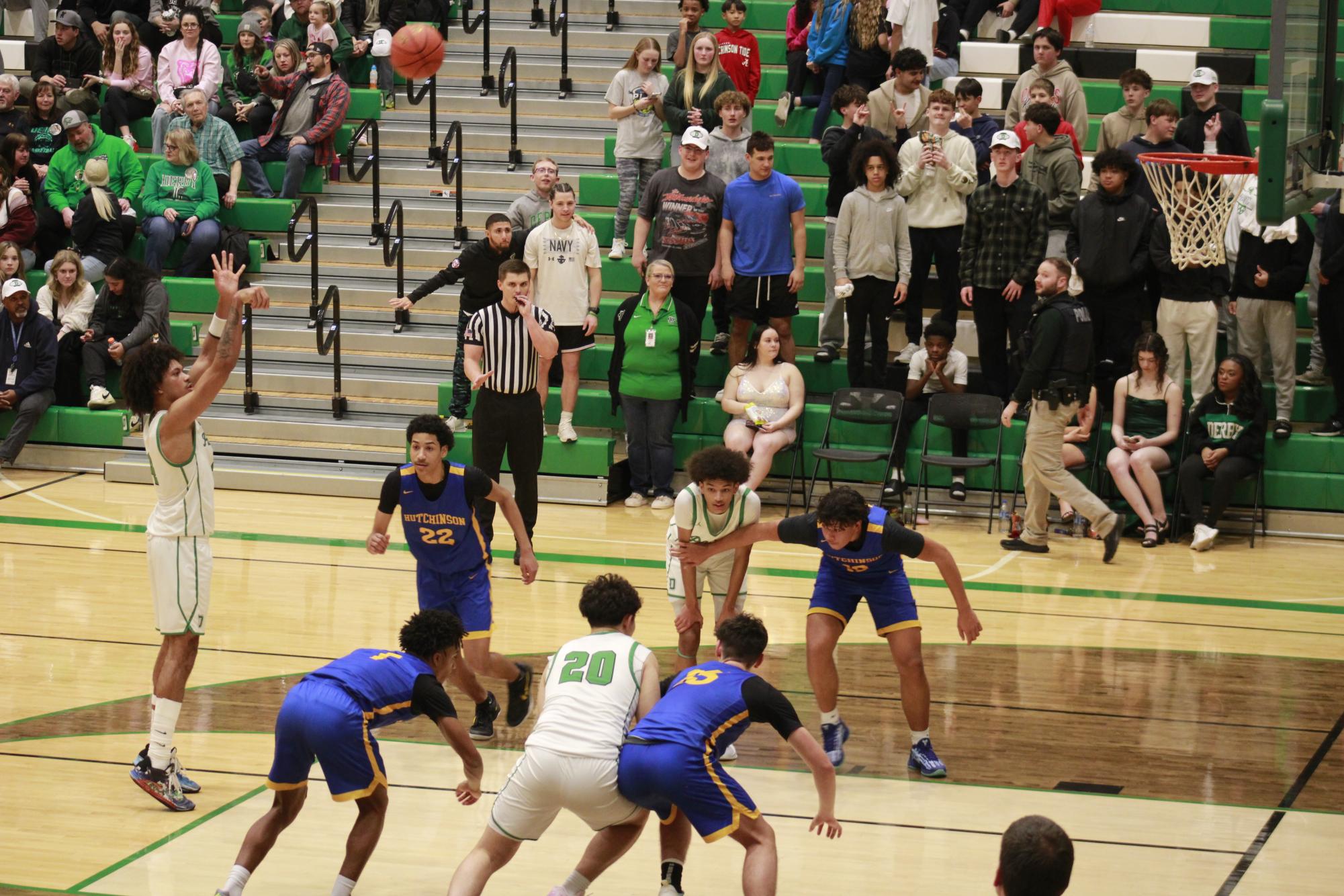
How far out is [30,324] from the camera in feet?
40.8

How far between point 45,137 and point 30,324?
8.49ft

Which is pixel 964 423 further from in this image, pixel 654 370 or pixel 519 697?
pixel 519 697

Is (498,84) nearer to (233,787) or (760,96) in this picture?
(760,96)

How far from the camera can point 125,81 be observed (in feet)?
48.2

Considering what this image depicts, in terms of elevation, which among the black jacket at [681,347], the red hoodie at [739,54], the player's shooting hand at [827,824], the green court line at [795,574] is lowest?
the green court line at [795,574]

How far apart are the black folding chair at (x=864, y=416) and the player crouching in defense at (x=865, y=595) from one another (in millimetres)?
4547

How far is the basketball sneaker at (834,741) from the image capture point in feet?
23.0

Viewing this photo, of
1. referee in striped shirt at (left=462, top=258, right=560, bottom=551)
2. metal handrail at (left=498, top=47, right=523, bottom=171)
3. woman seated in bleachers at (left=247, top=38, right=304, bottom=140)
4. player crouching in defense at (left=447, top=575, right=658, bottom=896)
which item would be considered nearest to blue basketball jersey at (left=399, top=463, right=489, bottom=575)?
player crouching in defense at (left=447, top=575, right=658, bottom=896)

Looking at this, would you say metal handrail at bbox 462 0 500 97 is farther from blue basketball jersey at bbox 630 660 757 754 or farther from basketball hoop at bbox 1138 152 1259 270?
blue basketball jersey at bbox 630 660 757 754

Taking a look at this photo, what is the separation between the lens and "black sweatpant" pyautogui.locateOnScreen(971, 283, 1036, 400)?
1148 centimetres

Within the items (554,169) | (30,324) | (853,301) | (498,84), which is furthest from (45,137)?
(853,301)

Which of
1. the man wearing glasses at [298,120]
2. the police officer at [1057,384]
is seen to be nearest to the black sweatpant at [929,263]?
the police officer at [1057,384]

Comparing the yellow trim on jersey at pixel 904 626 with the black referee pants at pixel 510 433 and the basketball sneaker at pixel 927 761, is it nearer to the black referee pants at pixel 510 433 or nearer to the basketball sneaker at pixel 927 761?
the basketball sneaker at pixel 927 761

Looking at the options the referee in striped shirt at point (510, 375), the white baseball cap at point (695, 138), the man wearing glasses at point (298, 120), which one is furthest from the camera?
the man wearing glasses at point (298, 120)
